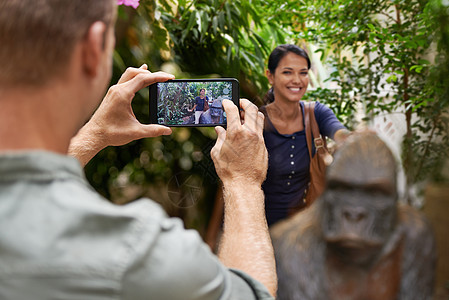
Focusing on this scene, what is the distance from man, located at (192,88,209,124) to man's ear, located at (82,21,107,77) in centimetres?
37

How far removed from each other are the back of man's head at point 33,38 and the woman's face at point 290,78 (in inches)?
24.4

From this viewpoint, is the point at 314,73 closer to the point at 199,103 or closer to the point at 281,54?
the point at 281,54

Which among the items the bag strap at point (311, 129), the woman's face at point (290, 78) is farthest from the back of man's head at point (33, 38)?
the woman's face at point (290, 78)

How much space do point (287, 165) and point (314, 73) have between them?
49 cm

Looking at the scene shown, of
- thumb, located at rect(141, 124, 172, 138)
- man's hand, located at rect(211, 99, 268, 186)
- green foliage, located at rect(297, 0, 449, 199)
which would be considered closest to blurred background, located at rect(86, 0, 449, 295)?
green foliage, located at rect(297, 0, 449, 199)

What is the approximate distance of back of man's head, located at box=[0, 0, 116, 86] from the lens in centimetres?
33

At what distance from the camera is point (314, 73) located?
1186 mm

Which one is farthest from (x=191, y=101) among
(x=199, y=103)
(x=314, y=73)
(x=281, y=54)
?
(x=314, y=73)

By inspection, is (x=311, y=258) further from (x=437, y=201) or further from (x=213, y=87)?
(x=213, y=87)

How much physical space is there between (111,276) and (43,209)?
6cm

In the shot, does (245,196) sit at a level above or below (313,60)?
below

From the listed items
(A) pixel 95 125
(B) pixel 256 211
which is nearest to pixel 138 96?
(A) pixel 95 125

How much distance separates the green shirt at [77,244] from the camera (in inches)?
12.0

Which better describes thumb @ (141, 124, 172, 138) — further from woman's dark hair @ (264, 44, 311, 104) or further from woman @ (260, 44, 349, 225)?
woman's dark hair @ (264, 44, 311, 104)
